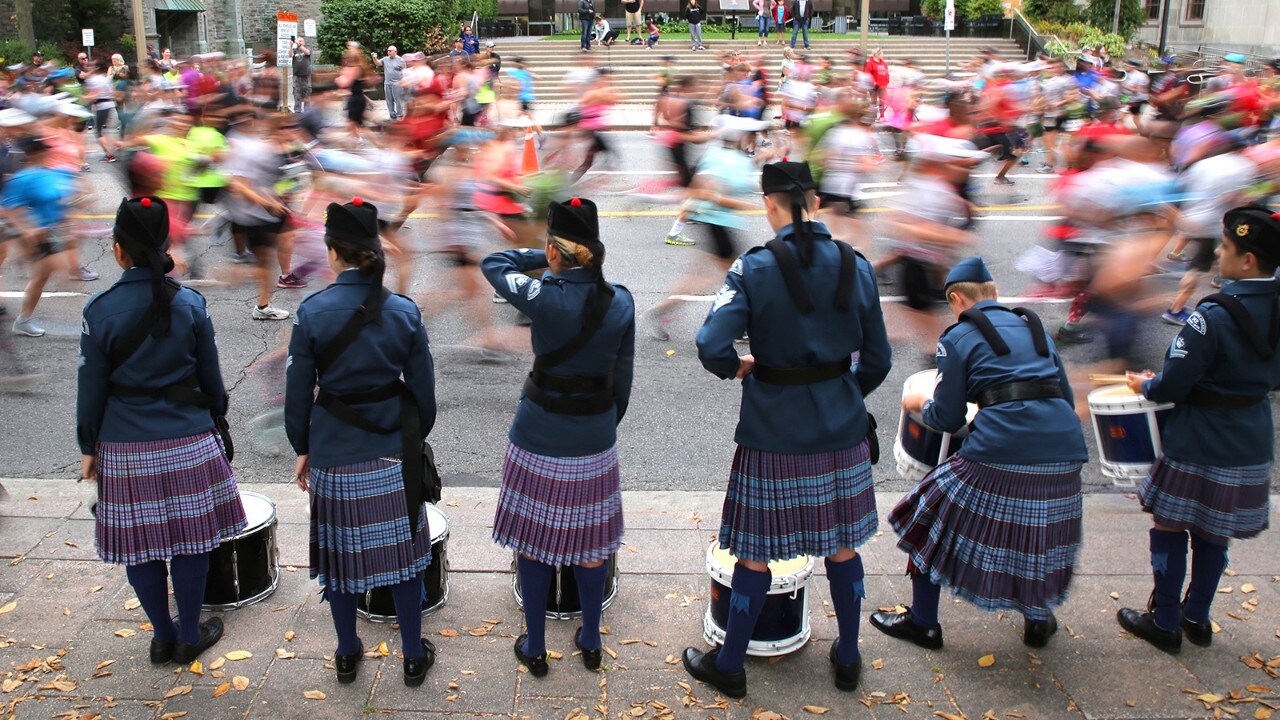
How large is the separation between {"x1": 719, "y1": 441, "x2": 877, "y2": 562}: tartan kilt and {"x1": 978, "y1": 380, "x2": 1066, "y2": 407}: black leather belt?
1.66ft

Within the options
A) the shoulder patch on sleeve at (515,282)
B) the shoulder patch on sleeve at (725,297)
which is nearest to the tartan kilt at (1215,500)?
the shoulder patch on sleeve at (725,297)

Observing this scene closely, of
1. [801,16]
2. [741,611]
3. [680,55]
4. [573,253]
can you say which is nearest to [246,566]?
[573,253]

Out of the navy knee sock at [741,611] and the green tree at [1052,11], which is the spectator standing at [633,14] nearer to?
the green tree at [1052,11]

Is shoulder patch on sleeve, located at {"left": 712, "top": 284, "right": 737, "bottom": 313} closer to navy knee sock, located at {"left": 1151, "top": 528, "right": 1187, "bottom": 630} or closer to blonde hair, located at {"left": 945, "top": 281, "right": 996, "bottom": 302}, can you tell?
blonde hair, located at {"left": 945, "top": 281, "right": 996, "bottom": 302}

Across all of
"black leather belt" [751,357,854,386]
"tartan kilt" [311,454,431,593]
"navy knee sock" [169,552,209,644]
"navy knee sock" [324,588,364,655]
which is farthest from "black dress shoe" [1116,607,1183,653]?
"navy knee sock" [169,552,209,644]

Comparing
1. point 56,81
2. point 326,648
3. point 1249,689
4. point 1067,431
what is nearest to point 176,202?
point 326,648

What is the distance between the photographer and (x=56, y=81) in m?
15.2

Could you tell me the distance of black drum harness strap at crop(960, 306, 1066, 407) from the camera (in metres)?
Result: 3.73

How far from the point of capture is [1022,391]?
373cm

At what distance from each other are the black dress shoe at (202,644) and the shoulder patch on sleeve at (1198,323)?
400cm

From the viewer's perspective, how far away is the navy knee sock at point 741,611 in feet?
12.5

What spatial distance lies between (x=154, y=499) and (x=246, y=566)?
2.06 ft

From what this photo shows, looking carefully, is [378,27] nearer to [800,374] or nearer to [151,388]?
[151,388]

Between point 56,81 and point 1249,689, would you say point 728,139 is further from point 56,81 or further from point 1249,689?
point 56,81
